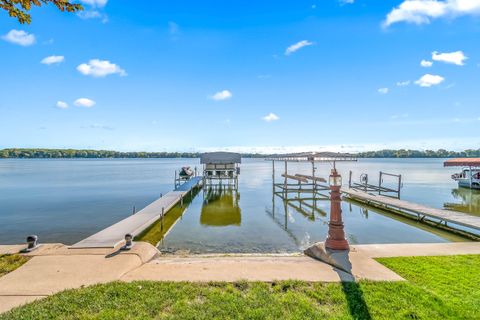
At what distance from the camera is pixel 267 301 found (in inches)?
172

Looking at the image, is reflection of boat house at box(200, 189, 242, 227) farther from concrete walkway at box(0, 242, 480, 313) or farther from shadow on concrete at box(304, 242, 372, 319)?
shadow on concrete at box(304, 242, 372, 319)

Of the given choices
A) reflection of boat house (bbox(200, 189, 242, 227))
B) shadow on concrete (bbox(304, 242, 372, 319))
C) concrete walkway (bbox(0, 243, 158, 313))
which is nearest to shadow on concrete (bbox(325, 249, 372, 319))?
shadow on concrete (bbox(304, 242, 372, 319))

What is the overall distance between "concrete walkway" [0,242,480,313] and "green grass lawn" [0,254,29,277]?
0.18 meters

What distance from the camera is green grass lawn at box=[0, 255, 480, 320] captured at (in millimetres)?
3982

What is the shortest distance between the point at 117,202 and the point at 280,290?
18560mm

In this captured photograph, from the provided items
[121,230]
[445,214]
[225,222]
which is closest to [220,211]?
[225,222]

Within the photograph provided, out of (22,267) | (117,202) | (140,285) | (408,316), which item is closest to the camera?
(408,316)

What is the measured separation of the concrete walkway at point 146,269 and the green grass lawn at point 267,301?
16.9 inches

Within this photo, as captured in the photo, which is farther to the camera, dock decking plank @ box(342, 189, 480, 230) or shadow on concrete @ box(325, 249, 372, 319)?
dock decking plank @ box(342, 189, 480, 230)

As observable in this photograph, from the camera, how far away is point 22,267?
19.5 ft

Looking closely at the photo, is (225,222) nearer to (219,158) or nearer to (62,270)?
(62,270)

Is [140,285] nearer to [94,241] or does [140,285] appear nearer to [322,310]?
[322,310]

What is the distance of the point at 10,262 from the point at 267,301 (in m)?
6.03

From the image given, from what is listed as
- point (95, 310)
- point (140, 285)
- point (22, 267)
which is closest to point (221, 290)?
point (140, 285)
